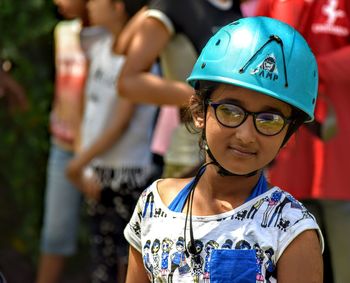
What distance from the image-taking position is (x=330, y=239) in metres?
4.15

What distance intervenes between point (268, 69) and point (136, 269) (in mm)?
→ 715

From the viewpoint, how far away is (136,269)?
2980mm

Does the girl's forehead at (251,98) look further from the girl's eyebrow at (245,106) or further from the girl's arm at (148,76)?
the girl's arm at (148,76)

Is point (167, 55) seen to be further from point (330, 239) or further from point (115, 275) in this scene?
point (115, 275)

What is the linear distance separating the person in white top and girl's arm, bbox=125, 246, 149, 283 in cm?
214

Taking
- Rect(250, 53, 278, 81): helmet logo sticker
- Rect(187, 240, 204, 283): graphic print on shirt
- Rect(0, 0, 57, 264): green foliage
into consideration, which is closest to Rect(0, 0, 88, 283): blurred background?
Rect(0, 0, 57, 264): green foliage

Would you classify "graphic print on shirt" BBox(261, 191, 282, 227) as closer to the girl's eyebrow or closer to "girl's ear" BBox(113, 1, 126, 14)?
the girl's eyebrow

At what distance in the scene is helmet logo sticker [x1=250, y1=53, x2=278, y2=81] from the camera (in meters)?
2.75

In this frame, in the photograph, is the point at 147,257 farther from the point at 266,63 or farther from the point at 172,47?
the point at 172,47

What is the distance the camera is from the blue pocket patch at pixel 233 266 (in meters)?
2.65

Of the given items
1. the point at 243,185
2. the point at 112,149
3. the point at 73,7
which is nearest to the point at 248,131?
the point at 243,185

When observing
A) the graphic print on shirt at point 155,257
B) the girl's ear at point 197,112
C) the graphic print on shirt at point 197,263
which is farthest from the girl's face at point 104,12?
the graphic print on shirt at point 197,263

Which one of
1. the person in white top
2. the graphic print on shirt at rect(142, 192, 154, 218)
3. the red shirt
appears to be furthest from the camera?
the person in white top

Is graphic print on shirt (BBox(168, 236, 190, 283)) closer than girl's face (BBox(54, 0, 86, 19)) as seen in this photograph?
Yes
